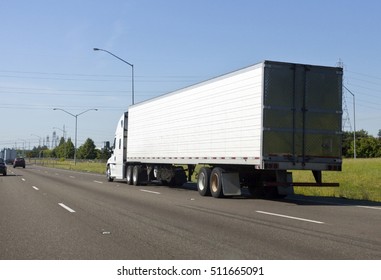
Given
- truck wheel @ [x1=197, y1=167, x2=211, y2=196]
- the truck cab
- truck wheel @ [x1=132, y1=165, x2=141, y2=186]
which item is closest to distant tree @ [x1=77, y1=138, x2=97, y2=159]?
the truck cab

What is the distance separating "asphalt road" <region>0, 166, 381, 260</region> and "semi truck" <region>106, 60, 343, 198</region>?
184 centimetres

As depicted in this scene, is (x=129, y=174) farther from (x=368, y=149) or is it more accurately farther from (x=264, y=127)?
(x=368, y=149)

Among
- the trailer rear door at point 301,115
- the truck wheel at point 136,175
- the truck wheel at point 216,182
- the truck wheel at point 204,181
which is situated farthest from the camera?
the truck wheel at point 136,175

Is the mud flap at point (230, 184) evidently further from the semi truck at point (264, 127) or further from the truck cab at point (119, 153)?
the truck cab at point (119, 153)

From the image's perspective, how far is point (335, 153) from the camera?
55.7ft

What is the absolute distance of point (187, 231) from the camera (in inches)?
384

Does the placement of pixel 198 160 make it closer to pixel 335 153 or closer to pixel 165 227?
pixel 335 153

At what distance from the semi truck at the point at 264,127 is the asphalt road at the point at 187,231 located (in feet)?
6.03

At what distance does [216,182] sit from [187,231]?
878 centimetres

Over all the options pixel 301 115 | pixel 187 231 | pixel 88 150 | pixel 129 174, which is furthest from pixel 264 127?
pixel 88 150

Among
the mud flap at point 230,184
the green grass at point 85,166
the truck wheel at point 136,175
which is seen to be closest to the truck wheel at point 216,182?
the mud flap at point 230,184

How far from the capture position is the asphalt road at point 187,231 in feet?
24.9

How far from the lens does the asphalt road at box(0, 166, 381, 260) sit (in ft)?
24.9

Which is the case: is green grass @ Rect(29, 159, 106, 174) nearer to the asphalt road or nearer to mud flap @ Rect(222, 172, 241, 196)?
mud flap @ Rect(222, 172, 241, 196)
